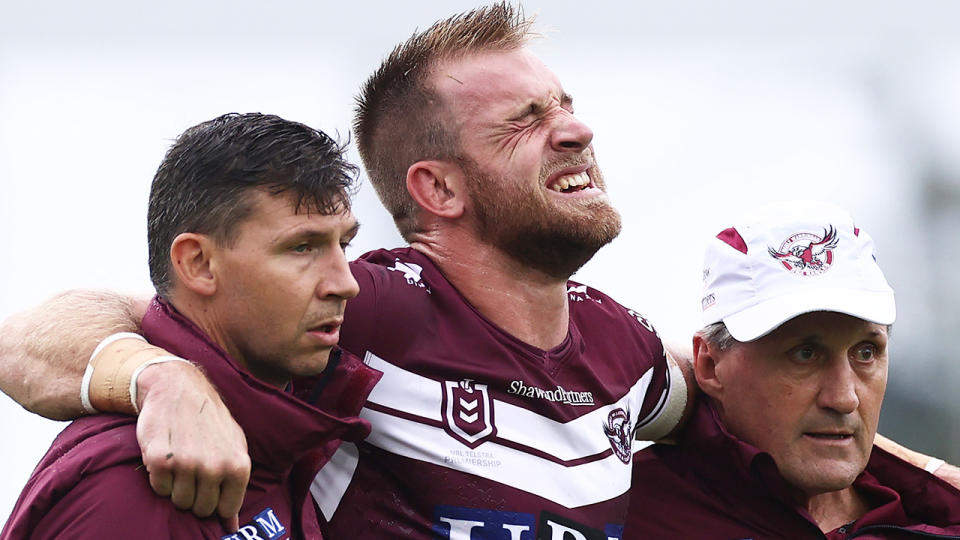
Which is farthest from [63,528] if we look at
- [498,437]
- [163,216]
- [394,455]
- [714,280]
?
[714,280]

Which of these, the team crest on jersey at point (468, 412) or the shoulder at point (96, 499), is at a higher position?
the team crest on jersey at point (468, 412)

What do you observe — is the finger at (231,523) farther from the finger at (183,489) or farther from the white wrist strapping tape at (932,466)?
the white wrist strapping tape at (932,466)

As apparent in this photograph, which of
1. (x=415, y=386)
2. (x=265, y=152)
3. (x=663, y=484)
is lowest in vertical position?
(x=663, y=484)

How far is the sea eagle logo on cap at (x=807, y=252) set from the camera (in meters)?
3.32

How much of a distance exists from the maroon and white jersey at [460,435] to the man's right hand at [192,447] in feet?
1.93

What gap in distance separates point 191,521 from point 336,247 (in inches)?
24.2

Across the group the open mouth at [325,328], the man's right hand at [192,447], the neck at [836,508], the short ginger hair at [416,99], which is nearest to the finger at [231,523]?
the man's right hand at [192,447]

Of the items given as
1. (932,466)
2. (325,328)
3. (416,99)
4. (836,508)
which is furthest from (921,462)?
(325,328)

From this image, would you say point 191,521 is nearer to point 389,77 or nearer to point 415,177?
point 415,177

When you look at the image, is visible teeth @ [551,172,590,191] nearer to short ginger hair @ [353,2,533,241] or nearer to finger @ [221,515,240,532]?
short ginger hair @ [353,2,533,241]

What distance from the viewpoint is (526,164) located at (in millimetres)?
3203

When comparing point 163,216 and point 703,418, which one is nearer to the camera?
point 163,216

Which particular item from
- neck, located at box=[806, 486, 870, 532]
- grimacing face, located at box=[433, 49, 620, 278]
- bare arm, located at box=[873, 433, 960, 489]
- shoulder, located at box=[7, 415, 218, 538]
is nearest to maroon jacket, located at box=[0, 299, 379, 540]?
shoulder, located at box=[7, 415, 218, 538]

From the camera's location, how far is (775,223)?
11.3 feet
